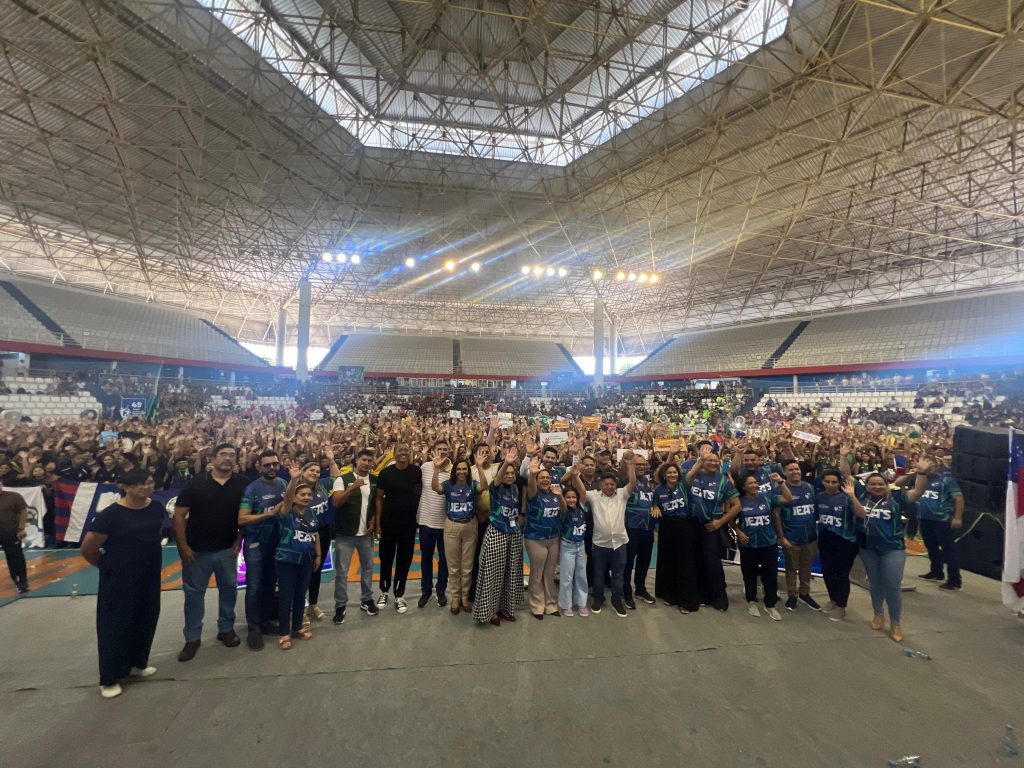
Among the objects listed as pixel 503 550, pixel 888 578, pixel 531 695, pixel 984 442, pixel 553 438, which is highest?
pixel 984 442

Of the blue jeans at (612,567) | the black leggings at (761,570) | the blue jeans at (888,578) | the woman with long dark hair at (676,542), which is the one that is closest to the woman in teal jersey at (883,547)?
the blue jeans at (888,578)

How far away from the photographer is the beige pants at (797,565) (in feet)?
16.1

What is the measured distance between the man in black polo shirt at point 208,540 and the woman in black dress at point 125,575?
0.27 metres

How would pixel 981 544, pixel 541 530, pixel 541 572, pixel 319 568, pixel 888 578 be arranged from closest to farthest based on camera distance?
pixel 888 578
pixel 319 568
pixel 541 530
pixel 541 572
pixel 981 544

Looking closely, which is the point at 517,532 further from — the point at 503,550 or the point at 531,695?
the point at 531,695

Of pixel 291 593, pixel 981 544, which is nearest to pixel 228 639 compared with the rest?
pixel 291 593

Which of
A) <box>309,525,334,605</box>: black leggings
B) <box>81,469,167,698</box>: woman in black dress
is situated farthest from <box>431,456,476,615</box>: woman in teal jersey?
<box>81,469,167,698</box>: woman in black dress

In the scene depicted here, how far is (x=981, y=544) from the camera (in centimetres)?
565

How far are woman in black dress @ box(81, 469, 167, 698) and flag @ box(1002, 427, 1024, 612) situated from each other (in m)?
7.80

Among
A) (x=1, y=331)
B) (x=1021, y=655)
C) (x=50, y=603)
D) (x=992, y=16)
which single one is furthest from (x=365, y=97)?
(x=1, y=331)

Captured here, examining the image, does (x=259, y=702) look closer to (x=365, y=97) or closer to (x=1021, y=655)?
(x=1021, y=655)

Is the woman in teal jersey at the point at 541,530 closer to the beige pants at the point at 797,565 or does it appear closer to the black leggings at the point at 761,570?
the black leggings at the point at 761,570

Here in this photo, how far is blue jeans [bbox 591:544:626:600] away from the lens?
4.81 m

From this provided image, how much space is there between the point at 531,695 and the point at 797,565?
3.54 meters
